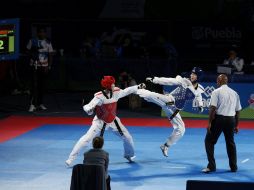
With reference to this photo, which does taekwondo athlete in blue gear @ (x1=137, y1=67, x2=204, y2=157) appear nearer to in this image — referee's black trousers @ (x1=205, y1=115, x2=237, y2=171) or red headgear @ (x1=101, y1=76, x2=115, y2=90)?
red headgear @ (x1=101, y1=76, x2=115, y2=90)

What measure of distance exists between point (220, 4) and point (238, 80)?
7.79 metres

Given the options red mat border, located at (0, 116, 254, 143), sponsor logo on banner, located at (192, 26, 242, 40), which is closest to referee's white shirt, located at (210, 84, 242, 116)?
red mat border, located at (0, 116, 254, 143)

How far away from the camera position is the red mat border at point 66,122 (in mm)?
20906

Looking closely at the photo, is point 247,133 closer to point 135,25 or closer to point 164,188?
point 164,188

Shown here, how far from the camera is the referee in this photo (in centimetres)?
1499

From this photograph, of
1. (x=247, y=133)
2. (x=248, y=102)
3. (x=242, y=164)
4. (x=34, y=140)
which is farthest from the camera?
(x=248, y=102)

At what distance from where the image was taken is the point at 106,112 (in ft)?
51.2

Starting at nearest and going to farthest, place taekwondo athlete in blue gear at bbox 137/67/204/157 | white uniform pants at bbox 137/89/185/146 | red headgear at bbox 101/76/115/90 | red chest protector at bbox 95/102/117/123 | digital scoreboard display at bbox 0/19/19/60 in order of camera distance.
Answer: red headgear at bbox 101/76/115/90
red chest protector at bbox 95/102/117/123
taekwondo athlete in blue gear at bbox 137/67/204/157
white uniform pants at bbox 137/89/185/146
digital scoreboard display at bbox 0/19/19/60

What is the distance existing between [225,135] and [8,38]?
8.52 meters

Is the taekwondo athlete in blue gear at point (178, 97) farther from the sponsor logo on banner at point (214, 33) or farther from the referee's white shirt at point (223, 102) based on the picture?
the sponsor logo on banner at point (214, 33)

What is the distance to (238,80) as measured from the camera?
22.3 meters

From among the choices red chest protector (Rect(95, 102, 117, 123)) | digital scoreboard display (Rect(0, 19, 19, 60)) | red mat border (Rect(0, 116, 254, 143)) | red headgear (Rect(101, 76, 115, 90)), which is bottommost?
red mat border (Rect(0, 116, 254, 143))

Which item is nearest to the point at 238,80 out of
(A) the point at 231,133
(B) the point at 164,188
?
(A) the point at 231,133

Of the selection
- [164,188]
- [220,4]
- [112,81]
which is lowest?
[164,188]
